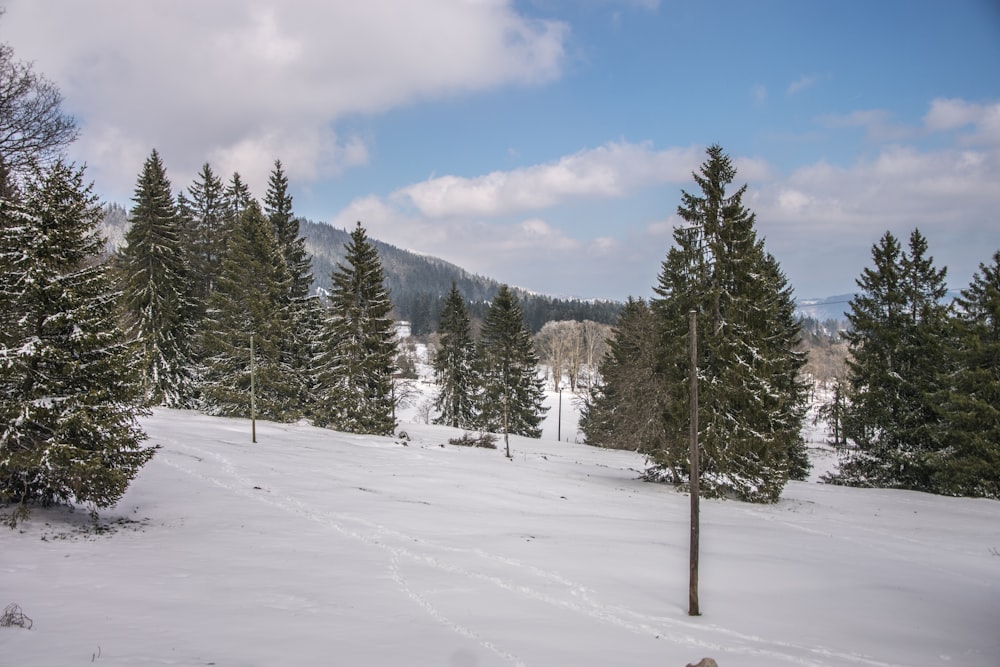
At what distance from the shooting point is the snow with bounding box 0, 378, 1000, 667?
809cm

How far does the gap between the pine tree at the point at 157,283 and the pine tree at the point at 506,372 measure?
70.9ft

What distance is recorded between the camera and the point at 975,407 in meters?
24.7

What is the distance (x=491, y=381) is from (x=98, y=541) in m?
32.3

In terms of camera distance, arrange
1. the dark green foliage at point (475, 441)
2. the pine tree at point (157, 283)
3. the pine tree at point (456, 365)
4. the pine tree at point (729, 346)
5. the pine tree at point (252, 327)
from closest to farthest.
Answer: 1. the pine tree at point (729, 346)
2. the pine tree at point (157, 283)
3. the pine tree at point (252, 327)
4. the dark green foliage at point (475, 441)
5. the pine tree at point (456, 365)

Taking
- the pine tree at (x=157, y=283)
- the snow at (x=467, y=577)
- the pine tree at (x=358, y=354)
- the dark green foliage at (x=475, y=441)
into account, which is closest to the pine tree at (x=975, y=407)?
the snow at (x=467, y=577)

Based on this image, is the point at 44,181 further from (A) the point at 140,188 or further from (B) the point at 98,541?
(A) the point at 140,188

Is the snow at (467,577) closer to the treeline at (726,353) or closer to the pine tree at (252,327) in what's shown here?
the treeline at (726,353)

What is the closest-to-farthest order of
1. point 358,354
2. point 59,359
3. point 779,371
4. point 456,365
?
point 59,359 < point 779,371 < point 358,354 < point 456,365

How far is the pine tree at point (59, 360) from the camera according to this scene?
11.0m

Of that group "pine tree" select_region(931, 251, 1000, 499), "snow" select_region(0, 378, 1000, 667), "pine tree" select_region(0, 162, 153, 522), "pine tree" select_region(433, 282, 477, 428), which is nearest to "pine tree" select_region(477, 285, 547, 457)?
"pine tree" select_region(433, 282, 477, 428)

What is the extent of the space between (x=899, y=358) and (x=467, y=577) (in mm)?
29187

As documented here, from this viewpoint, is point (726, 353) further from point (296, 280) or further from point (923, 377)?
point (296, 280)

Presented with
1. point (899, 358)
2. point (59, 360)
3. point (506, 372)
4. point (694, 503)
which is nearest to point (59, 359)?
point (59, 360)

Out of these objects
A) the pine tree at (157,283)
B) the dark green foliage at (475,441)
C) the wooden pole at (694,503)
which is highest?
the pine tree at (157,283)
